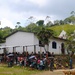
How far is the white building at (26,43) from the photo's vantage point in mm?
39609

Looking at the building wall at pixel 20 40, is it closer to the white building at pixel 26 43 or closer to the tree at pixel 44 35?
the white building at pixel 26 43

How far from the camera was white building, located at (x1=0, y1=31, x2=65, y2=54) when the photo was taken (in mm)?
39609

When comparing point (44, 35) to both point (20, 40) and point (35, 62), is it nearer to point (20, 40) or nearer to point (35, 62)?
point (20, 40)

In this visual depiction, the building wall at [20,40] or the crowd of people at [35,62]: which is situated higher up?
the building wall at [20,40]

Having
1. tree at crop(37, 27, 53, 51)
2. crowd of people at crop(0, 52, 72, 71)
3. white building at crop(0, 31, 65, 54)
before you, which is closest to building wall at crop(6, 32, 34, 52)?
white building at crop(0, 31, 65, 54)

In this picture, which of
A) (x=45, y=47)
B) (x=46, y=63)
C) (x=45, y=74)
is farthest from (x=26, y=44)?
(x=45, y=74)

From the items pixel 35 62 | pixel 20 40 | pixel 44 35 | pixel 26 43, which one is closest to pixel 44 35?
pixel 44 35

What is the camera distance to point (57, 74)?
24.9 meters

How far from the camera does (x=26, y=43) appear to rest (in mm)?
40531

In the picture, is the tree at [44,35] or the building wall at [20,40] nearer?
the tree at [44,35]

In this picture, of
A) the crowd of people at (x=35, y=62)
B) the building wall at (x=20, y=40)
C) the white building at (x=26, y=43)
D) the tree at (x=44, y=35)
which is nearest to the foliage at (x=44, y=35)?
the tree at (x=44, y=35)

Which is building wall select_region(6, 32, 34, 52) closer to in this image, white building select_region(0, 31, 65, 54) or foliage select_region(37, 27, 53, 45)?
white building select_region(0, 31, 65, 54)

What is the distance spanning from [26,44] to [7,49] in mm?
4625

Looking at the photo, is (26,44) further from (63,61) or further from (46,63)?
(46,63)
